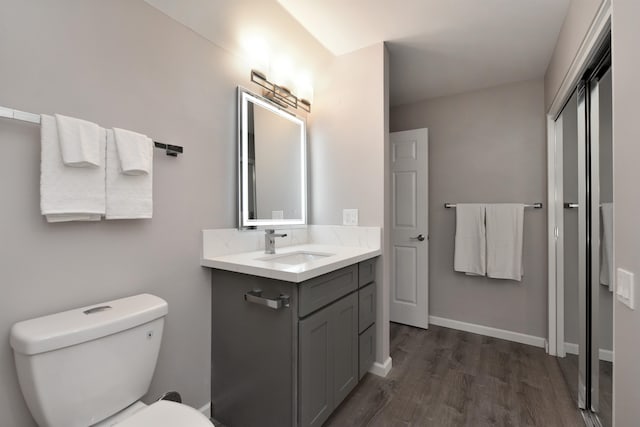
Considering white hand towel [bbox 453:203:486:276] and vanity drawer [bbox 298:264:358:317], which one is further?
white hand towel [bbox 453:203:486:276]

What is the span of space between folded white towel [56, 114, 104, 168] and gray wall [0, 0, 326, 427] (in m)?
0.10

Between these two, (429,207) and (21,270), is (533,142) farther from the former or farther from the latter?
(21,270)

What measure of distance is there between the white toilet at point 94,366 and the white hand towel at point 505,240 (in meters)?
2.59

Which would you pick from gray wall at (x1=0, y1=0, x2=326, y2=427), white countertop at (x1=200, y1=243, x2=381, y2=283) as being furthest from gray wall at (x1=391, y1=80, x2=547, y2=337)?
gray wall at (x1=0, y1=0, x2=326, y2=427)

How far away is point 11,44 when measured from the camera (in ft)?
3.10

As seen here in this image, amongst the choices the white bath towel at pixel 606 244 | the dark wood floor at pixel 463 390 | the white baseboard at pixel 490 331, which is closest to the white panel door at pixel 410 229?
the white baseboard at pixel 490 331

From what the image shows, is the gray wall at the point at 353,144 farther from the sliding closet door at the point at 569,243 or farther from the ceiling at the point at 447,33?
the sliding closet door at the point at 569,243

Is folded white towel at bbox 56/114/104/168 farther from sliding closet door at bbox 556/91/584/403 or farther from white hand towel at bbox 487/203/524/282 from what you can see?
white hand towel at bbox 487/203/524/282

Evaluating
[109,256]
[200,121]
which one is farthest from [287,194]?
[109,256]

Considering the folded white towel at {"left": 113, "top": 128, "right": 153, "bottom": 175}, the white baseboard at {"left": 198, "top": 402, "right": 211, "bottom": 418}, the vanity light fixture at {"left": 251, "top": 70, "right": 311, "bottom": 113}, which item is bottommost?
the white baseboard at {"left": 198, "top": 402, "right": 211, "bottom": 418}

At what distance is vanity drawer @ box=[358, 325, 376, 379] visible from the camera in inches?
70.4

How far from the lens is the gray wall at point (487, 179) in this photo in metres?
2.51

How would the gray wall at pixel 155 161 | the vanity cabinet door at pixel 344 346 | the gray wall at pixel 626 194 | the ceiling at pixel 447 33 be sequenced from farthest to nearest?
the ceiling at pixel 447 33
the vanity cabinet door at pixel 344 346
the gray wall at pixel 155 161
the gray wall at pixel 626 194

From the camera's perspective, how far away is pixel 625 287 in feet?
2.92
